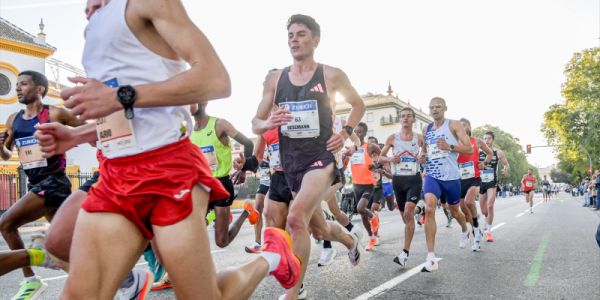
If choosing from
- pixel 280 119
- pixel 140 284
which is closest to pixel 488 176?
pixel 280 119

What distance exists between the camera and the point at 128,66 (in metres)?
1.95

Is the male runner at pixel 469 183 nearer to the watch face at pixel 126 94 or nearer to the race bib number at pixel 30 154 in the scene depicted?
the race bib number at pixel 30 154

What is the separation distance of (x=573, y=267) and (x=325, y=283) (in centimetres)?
347

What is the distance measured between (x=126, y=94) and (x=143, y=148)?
0.24 m

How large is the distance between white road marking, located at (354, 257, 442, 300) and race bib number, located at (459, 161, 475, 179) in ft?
12.4

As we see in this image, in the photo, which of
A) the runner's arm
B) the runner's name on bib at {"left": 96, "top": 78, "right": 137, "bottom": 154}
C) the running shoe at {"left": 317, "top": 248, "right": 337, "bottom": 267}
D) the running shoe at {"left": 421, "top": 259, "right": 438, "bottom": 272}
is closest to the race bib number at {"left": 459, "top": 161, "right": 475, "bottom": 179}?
the running shoe at {"left": 421, "top": 259, "right": 438, "bottom": 272}

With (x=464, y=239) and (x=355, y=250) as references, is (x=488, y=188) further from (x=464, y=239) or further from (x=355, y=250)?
(x=355, y=250)

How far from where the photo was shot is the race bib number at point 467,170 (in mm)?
9414

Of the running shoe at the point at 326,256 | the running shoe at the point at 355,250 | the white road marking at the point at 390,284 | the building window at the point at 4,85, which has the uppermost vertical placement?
the building window at the point at 4,85

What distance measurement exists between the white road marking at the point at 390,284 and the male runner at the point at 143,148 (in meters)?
2.74

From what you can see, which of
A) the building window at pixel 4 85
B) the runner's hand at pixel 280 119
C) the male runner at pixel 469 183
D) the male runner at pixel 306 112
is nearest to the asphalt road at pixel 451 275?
the male runner at pixel 469 183

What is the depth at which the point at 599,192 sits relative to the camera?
23.7 meters

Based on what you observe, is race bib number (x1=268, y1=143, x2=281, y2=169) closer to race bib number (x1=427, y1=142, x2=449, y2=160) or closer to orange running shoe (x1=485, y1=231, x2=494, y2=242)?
race bib number (x1=427, y1=142, x2=449, y2=160)

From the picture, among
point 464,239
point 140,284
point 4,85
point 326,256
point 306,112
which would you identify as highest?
point 4,85
